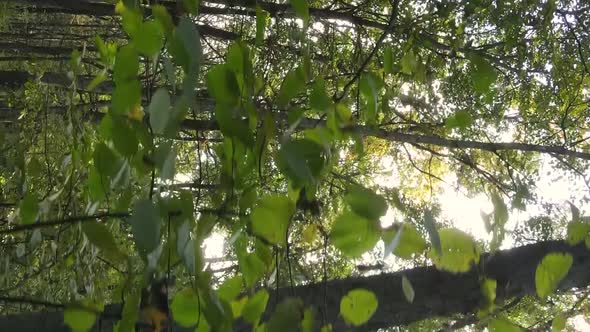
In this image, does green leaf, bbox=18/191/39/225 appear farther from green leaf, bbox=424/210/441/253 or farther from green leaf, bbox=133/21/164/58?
green leaf, bbox=424/210/441/253

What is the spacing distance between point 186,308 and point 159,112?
202 millimetres

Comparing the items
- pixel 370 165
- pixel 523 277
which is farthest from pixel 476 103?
pixel 523 277

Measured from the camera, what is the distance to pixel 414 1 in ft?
11.0

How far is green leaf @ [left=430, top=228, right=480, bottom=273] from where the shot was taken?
0.56 metres

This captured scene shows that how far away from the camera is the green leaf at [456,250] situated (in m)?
0.56

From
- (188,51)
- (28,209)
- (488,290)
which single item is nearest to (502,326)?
(488,290)

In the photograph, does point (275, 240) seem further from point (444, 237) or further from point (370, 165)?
point (370, 165)

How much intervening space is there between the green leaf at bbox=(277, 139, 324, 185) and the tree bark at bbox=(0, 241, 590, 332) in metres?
0.36

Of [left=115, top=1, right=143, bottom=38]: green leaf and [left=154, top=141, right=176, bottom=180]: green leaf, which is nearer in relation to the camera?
[left=154, top=141, right=176, bottom=180]: green leaf

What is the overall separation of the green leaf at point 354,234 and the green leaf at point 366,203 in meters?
0.02

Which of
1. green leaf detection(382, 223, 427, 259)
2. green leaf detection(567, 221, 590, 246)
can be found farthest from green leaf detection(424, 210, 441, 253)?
green leaf detection(567, 221, 590, 246)

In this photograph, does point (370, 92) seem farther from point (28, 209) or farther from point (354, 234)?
point (28, 209)

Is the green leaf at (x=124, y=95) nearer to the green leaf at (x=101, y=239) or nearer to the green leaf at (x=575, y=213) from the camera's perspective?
the green leaf at (x=101, y=239)

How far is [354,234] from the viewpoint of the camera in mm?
543
